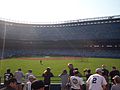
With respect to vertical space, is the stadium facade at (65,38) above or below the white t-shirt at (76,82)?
above

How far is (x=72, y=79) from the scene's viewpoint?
37.6 feet

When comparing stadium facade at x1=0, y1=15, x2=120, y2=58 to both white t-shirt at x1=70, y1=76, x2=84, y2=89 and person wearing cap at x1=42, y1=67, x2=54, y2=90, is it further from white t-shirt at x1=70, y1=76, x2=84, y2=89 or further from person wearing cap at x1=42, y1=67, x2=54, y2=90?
white t-shirt at x1=70, y1=76, x2=84, y2=89

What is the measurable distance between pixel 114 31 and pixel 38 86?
85990mm

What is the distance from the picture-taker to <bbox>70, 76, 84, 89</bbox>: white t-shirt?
11367mm

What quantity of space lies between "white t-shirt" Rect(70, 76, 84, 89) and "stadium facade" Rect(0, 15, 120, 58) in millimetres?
68645

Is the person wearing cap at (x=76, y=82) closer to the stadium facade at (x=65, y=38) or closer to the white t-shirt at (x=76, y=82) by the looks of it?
the white t-shirt at (x=76, y=82)

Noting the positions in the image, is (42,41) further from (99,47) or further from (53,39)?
(99,47)

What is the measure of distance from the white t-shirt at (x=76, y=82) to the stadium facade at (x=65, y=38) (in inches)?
2703

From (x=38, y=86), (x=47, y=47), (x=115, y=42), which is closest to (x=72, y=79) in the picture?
(x=38, y=86)

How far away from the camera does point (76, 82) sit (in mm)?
11469

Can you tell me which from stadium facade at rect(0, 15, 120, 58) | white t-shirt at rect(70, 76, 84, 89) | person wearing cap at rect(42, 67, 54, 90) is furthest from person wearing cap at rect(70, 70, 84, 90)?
stadium facade at rect(0, 15, 120, 58)

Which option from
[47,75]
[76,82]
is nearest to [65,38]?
[47,75]

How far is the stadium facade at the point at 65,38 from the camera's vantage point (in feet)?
279

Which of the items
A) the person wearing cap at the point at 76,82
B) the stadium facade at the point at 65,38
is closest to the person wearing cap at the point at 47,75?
the person wearing cap at the point at 76,82
